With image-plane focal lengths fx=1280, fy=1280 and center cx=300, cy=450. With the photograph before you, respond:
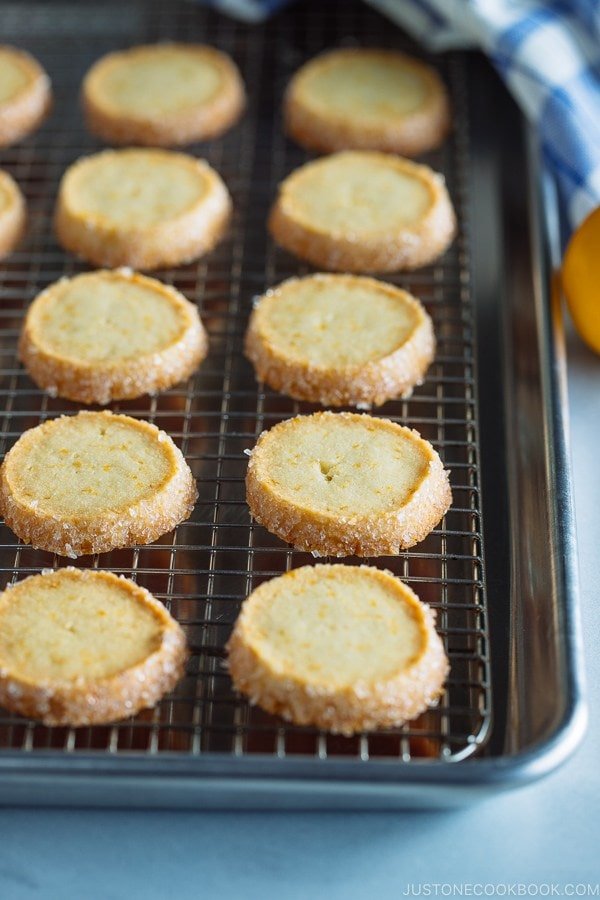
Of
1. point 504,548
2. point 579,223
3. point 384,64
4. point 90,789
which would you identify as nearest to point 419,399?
point 504,548

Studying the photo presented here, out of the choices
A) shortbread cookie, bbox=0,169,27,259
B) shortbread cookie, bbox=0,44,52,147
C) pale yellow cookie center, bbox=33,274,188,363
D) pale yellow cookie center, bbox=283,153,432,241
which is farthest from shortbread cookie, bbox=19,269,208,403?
shortbread cookie, bbox=0,44,52,147

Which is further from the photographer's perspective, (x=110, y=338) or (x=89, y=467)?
(x=110, y=338)

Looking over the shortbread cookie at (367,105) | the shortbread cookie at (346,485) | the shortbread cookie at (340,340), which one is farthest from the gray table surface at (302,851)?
the shortbread cookie at (367,105)

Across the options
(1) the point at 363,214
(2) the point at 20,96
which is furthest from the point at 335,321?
(2) the point at 20,96

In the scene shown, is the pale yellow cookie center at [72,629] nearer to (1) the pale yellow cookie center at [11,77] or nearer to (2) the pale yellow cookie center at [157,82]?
(2) the pale yellow cookie center at [157,82]

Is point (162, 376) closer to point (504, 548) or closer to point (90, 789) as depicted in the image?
point (504, 548)

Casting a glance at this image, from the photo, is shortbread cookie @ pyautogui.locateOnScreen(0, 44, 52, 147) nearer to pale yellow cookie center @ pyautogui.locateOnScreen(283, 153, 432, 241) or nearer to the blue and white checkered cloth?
pale yellow cookie center @ pyautogui.locateOnScreen(283, 153, 432, 241)

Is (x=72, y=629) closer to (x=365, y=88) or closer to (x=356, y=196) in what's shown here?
(x=356, y=196)
